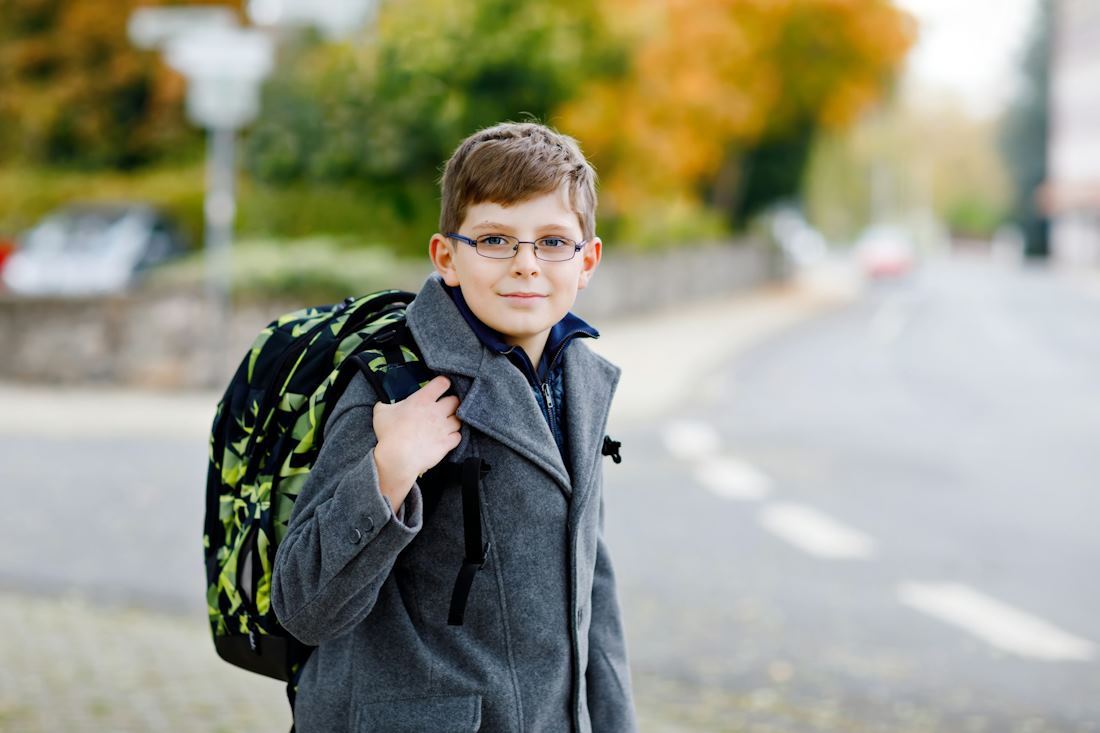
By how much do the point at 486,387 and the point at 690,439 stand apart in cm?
1026

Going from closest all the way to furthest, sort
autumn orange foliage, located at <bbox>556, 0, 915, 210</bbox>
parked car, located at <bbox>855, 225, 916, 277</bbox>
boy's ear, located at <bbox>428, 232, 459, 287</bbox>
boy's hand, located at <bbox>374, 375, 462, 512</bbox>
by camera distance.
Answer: boy's hand, located at <bbox>374, 375, 462, 512</bbox> < boy's ear, located at <bbox>428, 232, 459, 287</bbox> < autumn orange foliage, located at <bbox>556, 0, 915, 210</bbox> < parked car, located at <bbox>855, 225, 916, 277</bbox>

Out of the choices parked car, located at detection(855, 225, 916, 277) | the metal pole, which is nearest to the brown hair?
the metal pole

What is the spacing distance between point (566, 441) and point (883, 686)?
3.90 meters

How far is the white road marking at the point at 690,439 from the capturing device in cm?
1138

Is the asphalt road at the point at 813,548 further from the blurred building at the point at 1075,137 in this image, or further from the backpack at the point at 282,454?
the blurred building at the point at 1075,137

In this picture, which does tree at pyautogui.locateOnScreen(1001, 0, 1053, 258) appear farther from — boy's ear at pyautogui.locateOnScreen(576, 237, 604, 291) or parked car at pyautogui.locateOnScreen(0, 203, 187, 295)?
boy's ear at pyautogui.locateOnScreen(576, 237, 604, 291)

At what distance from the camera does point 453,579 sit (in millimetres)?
1975

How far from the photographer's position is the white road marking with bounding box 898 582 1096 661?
20.3 ft

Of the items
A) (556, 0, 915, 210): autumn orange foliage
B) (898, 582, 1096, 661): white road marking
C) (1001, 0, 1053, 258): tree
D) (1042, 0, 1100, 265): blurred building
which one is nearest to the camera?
(898, 582, 1096, 661): white road marking

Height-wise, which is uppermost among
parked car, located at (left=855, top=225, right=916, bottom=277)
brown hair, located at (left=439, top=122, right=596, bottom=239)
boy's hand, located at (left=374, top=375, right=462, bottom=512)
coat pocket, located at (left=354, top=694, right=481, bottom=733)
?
brown hair, located at (left=439, top=122, right=596, bottom=239)

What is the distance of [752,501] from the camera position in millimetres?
9359

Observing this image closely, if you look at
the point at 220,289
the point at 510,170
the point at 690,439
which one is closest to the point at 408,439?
the point at 510,170

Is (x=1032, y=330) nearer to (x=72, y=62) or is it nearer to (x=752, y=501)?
(x=752, y=501)

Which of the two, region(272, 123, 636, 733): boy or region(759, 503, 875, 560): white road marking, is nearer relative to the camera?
region(272, 123, 636, 733): boy
